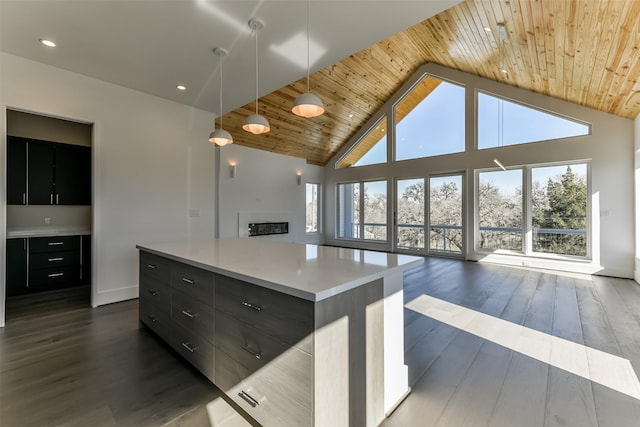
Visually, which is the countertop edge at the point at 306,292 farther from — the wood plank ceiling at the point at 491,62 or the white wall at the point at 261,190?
the white wall at the point at 261,190

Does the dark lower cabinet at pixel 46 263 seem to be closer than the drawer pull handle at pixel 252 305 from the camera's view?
No

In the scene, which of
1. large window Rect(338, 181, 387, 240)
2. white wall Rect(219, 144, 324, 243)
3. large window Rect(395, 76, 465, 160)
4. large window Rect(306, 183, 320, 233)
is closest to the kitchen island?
white wall Rect(219, 144, 324, 243)

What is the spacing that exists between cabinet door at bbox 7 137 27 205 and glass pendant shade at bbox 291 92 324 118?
4.31 metres

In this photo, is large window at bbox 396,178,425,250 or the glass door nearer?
the glass door

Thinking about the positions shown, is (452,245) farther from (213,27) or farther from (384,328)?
(213,27)

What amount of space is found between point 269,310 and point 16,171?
4828 millimetres

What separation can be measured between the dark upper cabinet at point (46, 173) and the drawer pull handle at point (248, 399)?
4.55m

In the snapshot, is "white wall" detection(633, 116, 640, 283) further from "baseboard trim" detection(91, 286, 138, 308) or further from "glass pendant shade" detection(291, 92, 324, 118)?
"baseboard trim" detection(91, 286, 138, 308)

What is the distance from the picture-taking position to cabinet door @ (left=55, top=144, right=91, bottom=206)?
4071 millimetres

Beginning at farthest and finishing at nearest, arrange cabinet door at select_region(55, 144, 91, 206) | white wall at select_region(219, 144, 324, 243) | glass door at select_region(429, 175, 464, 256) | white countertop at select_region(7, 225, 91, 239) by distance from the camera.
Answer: glass door at select_region(429, 175, 464, 256) < white wall at select_region(219, 144, 324, 243) < cabinet door at select_region(55, 144, 91, 206) < white countertop at select_region(7, 225, 91, 239)

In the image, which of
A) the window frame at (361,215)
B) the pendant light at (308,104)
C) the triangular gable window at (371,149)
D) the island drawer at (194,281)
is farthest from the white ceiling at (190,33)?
the window frame at (361,215)

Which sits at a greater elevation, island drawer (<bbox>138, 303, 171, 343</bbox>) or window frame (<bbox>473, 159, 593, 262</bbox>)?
window frame (<bbox>473, 159, 593, 262</bbox>)

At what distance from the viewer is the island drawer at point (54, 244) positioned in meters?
3.71

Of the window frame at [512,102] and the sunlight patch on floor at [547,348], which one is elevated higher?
the window frame at [512,102]
